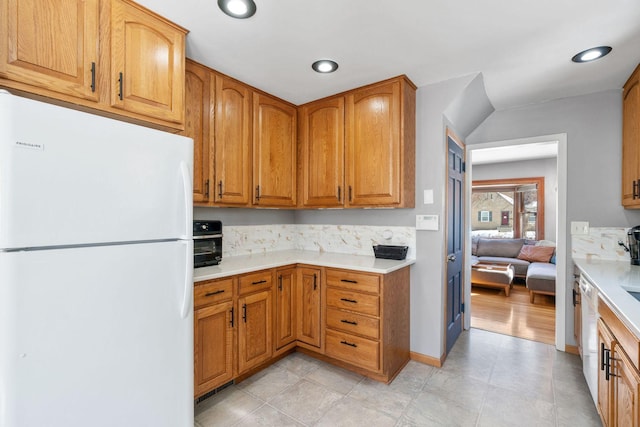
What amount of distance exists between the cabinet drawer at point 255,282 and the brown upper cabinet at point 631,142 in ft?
9.08

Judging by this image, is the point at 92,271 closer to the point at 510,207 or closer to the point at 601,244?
the point at 601,244

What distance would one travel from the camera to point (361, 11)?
164 centimetres

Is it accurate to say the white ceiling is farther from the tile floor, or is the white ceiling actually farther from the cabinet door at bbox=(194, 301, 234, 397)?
the tile floor

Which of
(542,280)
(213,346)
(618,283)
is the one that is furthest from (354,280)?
(542,280)

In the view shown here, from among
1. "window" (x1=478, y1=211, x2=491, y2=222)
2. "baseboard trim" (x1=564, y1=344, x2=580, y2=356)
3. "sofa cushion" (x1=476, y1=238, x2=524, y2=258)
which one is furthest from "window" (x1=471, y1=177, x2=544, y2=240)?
"baseboard trim" (x1=564, y1=344, x2=580, y2=356)

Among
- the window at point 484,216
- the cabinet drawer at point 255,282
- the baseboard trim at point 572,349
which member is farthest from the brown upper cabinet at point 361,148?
the window at point 484,216

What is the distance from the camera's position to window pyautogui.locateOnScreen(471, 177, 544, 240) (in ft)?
19.6

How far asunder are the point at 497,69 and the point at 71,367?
3.04 metres

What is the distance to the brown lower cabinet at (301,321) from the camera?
1976 millimetres

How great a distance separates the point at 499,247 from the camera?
5836 mm

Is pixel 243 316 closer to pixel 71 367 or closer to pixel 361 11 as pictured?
pixel 71 367

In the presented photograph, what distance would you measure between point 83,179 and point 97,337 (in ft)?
2.05

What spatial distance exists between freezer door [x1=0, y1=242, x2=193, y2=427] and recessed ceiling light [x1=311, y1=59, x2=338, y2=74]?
1596 millimetres

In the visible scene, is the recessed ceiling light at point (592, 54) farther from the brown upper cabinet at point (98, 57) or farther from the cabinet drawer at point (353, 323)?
the brown upper cabinet at point (98, 57)
